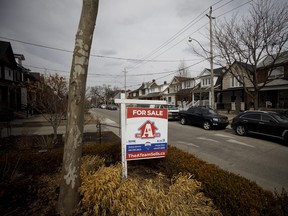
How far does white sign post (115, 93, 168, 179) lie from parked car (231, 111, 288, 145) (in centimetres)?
786

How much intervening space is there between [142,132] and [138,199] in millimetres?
1467

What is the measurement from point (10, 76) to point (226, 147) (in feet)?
89.6

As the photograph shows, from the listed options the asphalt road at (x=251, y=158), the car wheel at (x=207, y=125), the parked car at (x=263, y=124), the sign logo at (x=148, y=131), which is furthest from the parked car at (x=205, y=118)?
the sign logo at (x=148, y=131)

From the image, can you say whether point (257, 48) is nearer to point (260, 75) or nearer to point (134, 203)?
point (260, 75)

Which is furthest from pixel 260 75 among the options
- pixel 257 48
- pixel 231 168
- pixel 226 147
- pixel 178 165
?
pixel 178 165

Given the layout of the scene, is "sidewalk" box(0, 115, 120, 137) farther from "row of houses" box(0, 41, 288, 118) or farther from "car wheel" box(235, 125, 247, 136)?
"car wheel" box(235, 125, 247, 136)

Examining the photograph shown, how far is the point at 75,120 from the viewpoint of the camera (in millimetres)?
2564

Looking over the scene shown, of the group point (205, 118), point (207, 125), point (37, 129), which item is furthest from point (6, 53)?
point (207, 125)

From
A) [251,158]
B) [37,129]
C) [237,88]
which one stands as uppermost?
[237,88]

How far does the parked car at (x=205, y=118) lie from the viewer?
12336 mm

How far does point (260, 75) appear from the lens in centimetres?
2252

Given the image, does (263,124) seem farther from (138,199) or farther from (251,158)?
(138,199)

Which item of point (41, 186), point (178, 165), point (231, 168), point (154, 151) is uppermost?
point (154, 151)

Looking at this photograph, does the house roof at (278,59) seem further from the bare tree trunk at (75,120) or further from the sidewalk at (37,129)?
the bare tree trunk at (75,120)
